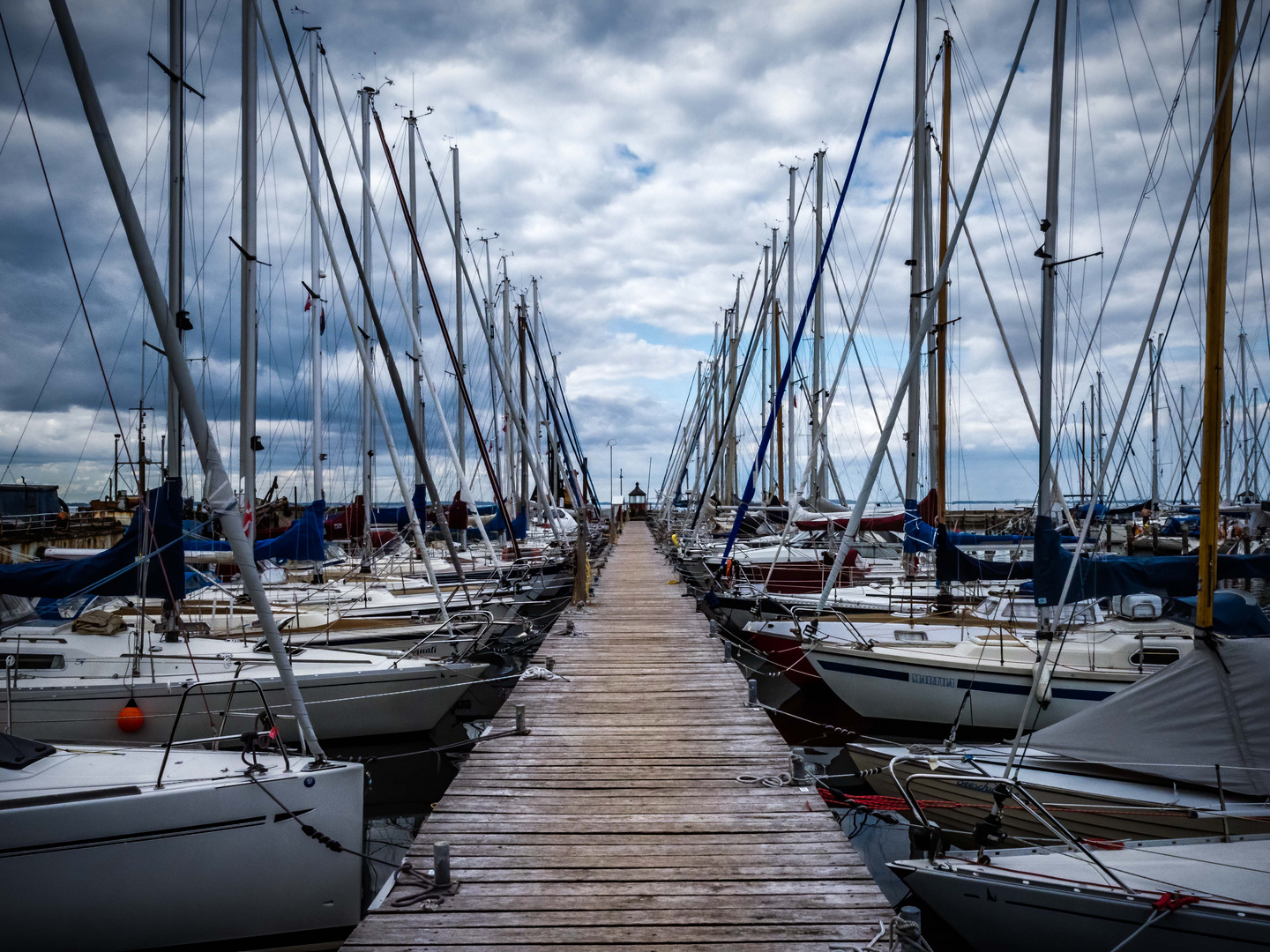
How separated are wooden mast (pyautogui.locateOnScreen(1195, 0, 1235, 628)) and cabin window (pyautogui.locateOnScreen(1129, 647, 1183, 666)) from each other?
15.1ft

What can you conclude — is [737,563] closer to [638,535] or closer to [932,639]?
[932,639]

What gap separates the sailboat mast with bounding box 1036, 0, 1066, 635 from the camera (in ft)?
32.9

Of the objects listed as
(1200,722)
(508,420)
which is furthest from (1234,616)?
(508,420)

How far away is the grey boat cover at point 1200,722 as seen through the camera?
6371mm

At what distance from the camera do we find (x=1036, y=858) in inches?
236

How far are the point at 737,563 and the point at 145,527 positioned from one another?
1265 centimetres

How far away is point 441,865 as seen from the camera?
211 inches

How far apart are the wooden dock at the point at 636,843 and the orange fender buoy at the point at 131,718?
15.1ft

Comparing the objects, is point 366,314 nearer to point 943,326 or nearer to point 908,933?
point 943,326

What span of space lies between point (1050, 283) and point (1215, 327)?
12.7 feet

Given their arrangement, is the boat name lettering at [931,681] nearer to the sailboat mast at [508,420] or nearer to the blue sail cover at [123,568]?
the blue sail cover at [123,568]

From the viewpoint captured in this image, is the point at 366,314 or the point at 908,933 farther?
the point at 366,314

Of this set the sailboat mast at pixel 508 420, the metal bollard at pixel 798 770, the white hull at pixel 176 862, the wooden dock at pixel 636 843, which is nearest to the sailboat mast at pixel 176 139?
the white hull at pixel 176 862

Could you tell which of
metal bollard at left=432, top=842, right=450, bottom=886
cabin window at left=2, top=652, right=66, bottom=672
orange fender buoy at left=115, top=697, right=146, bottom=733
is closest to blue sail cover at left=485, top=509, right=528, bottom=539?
cabin window at left=2, top=652, right=66, bottom=672
